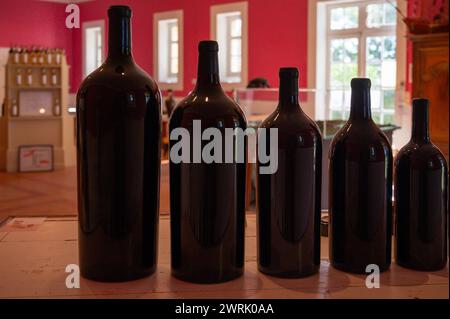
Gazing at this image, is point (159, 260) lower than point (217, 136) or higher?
lower

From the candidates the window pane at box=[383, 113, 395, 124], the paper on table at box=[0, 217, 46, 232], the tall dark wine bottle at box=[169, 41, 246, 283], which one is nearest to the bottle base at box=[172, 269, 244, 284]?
the tall dark wine bottle at box=[169, 41, 246, 283]

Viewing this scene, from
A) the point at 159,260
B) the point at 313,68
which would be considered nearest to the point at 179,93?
the point at 313,68

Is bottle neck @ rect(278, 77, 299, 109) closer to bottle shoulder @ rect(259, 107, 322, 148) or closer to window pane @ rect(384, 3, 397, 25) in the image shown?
bottle shoulder @ rect(259, 107, 322, 148)

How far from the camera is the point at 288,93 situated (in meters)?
0.74

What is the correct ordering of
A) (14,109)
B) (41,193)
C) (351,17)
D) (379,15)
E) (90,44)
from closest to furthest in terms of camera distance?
(41,193) → (14,109) → (379,15) → (351,17) → (90,44)

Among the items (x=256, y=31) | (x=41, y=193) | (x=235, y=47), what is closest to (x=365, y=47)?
(x=256, y=31)

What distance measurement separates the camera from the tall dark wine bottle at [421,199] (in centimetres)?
77

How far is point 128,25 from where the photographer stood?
28.8 inches

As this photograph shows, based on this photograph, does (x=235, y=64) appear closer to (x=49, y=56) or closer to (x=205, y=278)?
(x=49, y=56)

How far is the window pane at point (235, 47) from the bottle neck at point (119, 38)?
8.44 metres

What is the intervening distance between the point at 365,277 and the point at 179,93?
903cm

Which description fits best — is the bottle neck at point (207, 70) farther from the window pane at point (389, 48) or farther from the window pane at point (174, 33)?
the window pane at point (174, 33)

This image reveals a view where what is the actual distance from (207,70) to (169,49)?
30.7ft
